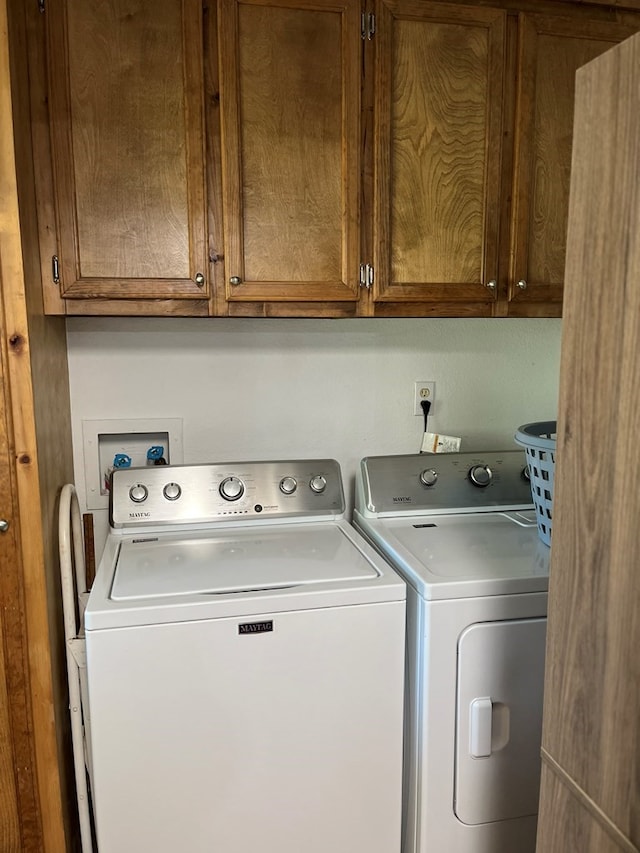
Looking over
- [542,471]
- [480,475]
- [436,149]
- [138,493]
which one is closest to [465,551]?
[542,471]

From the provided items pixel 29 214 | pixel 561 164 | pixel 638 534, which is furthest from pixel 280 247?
pixel 638 534

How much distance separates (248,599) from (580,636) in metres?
0.70

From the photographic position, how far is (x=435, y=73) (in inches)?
67.4

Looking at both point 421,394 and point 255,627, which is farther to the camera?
point 421,394

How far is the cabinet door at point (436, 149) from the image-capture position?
1.69 m

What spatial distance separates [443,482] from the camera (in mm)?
1968

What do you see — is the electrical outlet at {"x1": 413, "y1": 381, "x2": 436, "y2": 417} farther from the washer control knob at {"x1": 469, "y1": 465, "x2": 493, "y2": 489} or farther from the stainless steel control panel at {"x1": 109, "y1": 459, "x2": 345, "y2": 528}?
the stainless steel control panel at {"x1": 109, "y1": 459, "x2": 345, "y2": 528}

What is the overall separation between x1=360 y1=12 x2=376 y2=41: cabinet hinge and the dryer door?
1479 millimetres

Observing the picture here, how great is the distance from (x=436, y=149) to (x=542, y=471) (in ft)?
2.93

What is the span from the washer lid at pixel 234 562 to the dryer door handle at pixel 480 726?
39cm

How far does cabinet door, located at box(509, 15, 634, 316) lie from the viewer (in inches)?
69.1

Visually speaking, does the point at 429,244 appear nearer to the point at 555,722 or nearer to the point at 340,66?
the point at 340,66

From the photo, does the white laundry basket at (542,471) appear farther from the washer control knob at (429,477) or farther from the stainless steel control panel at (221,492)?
the stainless steel control panel at (221,492)

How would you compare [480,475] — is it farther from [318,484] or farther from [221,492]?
[221,492]
